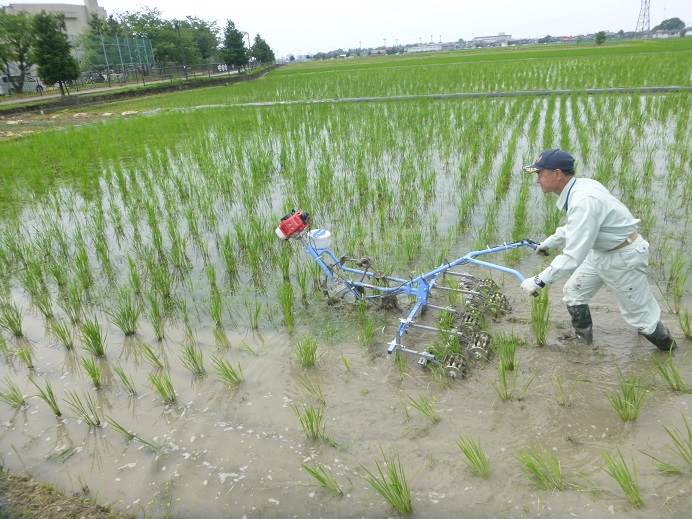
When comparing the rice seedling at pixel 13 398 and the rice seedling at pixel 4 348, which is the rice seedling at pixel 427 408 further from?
the rice seedling at pixel 4 348

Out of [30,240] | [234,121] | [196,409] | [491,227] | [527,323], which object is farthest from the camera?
[234,121]

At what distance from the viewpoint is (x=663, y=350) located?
2.49 m

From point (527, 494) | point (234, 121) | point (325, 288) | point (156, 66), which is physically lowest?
point (527, 494)

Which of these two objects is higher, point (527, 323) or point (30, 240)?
point (30, 240)

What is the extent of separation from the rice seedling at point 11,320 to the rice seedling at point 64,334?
0.65ft

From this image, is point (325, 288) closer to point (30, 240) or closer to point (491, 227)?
point (491, 227)

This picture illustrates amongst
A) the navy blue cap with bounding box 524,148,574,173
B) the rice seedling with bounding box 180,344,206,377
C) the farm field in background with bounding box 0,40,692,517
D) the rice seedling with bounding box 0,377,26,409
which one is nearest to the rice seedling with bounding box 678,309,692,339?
the farm field in background with bounding box 0,40,692,517

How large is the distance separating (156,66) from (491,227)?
34.9 metres

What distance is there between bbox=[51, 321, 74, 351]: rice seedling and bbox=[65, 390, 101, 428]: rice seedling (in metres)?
0.51

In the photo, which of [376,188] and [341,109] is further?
[341,109]

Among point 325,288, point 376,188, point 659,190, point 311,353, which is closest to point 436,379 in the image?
point 311,353

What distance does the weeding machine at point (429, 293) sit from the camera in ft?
8.18

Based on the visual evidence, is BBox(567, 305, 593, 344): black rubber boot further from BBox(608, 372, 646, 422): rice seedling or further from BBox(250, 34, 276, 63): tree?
BBox(250, 34, 276, 63): tree

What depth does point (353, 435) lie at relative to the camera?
85.3 inches
